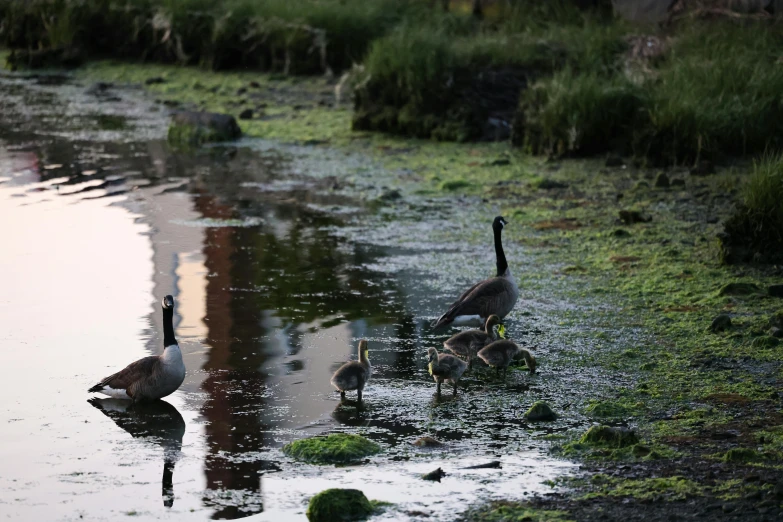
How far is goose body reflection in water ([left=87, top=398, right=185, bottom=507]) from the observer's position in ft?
21.3

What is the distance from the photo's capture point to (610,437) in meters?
6.37

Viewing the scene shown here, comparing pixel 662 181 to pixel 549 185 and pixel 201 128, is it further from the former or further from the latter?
pixel 201 128

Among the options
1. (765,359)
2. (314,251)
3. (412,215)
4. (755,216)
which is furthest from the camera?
(412,215)

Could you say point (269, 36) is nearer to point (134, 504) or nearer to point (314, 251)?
point (314, 251)

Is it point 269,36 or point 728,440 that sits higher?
point 269,36

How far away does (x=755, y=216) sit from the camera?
400 inches

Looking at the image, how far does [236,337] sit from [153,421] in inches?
63.2

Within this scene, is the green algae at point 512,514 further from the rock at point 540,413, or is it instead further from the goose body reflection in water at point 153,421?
the goose body reflection in water at point 153,421

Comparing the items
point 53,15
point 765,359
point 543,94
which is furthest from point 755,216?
point 53,15

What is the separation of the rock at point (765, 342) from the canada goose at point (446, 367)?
2050 mm

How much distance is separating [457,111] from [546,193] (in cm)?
346

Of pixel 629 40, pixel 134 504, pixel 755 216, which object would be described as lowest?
pixel 134 504

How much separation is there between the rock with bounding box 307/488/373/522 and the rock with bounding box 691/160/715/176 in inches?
345

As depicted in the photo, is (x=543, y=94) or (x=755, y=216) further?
(x=543, y=94)
